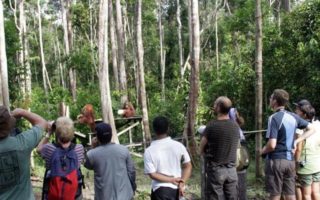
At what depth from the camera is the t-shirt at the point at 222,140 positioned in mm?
4945

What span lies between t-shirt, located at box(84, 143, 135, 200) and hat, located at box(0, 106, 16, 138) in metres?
1.39

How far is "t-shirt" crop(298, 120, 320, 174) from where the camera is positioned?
5727 mm

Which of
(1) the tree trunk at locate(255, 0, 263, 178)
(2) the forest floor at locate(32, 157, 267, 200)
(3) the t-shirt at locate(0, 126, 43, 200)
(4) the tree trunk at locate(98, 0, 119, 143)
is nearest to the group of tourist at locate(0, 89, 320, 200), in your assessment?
(3) the t-shirt at locate(0, 126, 43, 200)

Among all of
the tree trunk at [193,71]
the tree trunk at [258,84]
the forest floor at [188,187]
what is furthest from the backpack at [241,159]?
the tree trunk at [193,71]

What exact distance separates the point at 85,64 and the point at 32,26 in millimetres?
25585

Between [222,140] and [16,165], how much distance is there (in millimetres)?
2414

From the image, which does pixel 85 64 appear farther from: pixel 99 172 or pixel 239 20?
pixel 99 172

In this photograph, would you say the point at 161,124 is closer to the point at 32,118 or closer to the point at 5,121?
the point at 32,118

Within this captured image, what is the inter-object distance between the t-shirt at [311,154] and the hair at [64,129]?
10.0ft

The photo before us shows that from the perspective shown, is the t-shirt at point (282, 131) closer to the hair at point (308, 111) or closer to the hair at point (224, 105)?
the hair at point (308, 111)

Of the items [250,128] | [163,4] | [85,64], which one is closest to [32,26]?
[163,4]

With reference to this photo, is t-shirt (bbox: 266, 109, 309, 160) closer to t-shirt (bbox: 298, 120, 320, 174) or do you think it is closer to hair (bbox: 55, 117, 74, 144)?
t-shirt (bbox: 298, 120, 320, 174)

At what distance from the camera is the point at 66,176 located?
425 centimetres

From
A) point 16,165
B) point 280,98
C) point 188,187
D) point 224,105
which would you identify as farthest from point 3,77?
point 16,165
